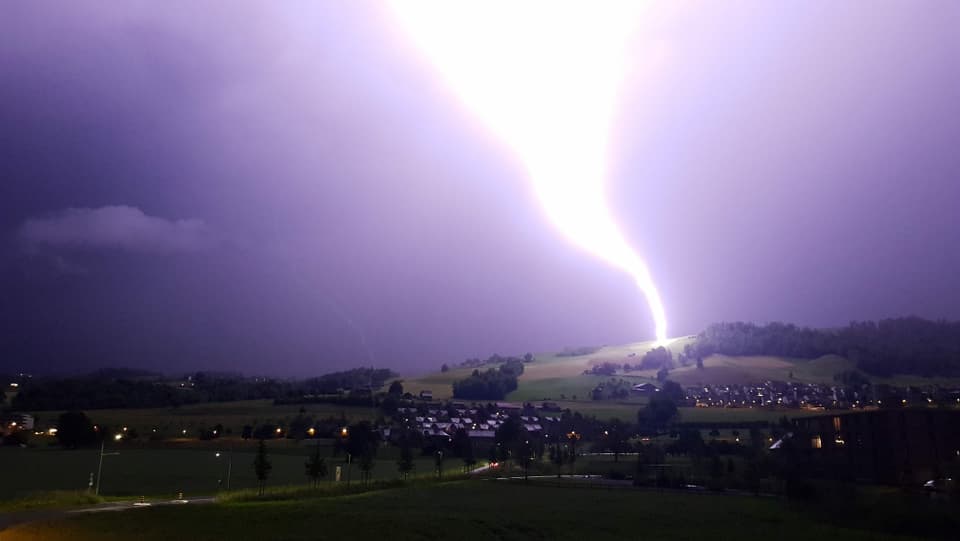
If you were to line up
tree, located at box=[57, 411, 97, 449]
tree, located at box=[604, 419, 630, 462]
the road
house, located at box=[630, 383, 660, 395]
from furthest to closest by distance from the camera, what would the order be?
house, located at box=[630, 383, 660, 395] → tree, located at box=[604, 419, 630, 462] → tree, located at box=[57, 411, 97, 449] → the road

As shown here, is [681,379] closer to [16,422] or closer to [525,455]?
[525,455]

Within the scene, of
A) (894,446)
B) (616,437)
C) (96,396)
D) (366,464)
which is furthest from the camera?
(96,396)

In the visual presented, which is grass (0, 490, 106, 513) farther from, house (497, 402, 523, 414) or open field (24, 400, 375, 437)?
house (497, 402, 523, 414)

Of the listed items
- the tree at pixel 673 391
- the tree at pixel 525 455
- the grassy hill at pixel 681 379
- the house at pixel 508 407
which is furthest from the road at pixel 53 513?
the tree at pixel 673 391

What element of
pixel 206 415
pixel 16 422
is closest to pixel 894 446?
pixel 206 415

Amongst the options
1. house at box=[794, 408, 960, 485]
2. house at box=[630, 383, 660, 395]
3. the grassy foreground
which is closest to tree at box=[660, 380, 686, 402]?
house at box=[630, 383, 660, 395]

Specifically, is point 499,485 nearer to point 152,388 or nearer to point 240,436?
point 240,436
